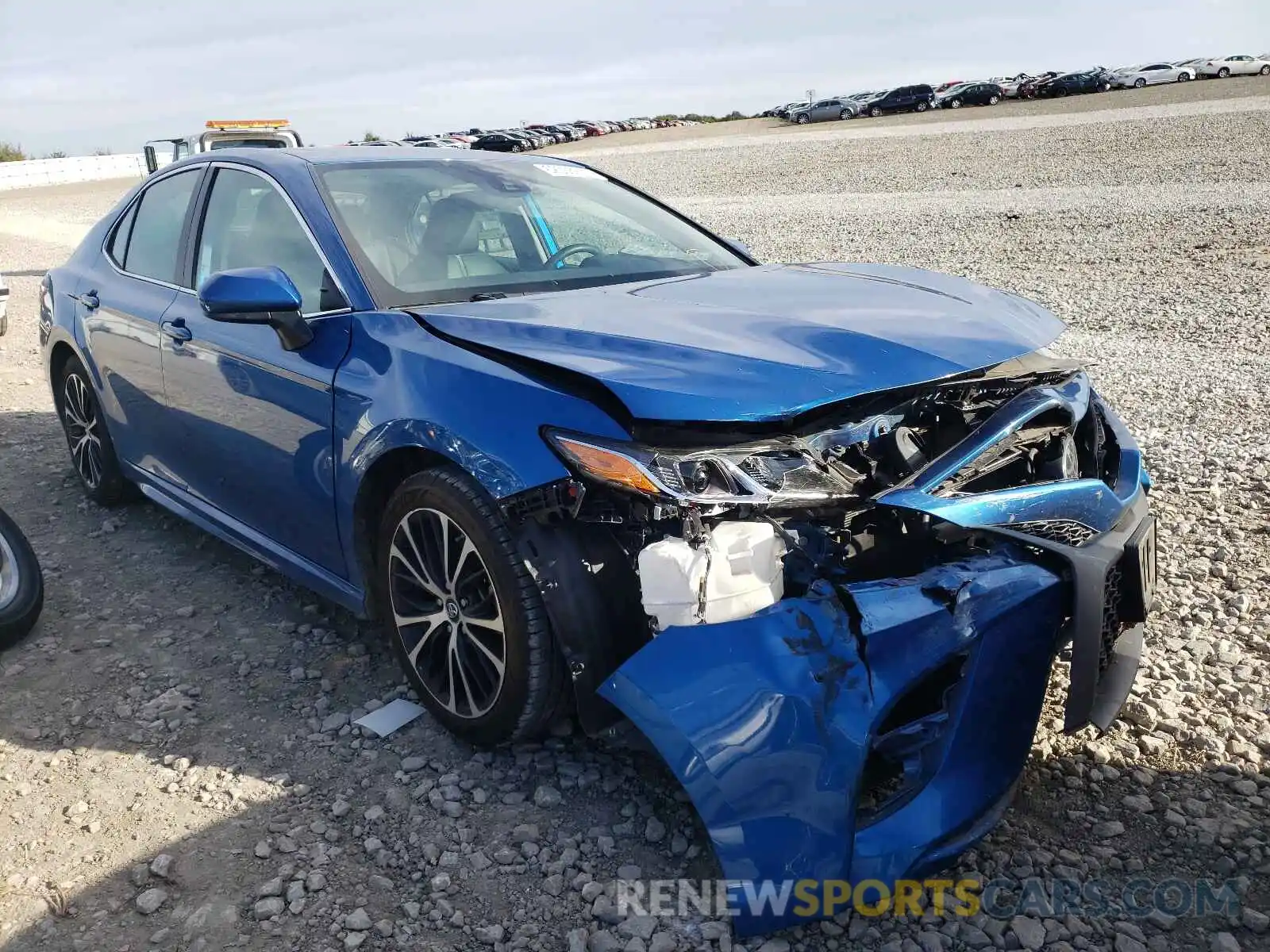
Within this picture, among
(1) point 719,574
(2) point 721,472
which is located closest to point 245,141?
(2) point 721,472

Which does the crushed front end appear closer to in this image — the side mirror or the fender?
the fender

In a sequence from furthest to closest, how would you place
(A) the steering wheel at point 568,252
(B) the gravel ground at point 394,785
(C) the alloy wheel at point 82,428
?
(C) the alloy wheel at point 82,428 → (A) the steering wheel at point 568,252 → (B) the gravel ground at point 394,785

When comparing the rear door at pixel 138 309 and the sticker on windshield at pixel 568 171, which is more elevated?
the sticker on windshield at pixel 568 171

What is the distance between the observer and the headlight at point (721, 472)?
2215mm

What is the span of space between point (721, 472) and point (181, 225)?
2841 mm

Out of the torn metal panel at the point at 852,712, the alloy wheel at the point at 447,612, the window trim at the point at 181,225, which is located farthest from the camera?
the window trim at the point at 181,225

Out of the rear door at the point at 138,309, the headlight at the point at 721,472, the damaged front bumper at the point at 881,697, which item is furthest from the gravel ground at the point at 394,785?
the headlight at the point at 721,472

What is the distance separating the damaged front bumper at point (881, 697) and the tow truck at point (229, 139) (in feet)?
43.5

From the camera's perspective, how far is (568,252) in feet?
11.7

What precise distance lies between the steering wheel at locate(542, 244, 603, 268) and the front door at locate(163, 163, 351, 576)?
29.9 inches

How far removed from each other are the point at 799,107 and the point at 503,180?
48.4 m

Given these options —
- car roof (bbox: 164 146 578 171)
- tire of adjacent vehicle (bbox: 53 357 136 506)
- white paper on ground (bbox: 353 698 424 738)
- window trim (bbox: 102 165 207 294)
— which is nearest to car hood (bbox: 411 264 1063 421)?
car roof (bbox: 164 146 578 171)

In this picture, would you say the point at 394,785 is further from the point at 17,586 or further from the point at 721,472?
the point at 17,586

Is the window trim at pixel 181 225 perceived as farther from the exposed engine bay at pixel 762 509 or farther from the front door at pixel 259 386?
the exposed engine bay at pixel 762 509
